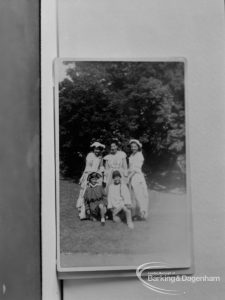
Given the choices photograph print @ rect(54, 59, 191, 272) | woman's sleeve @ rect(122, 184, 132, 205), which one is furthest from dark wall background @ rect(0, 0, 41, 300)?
woman's sleeve @ rect(122, 184, 132, 205)

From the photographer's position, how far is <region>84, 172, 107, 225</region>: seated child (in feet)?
2.67

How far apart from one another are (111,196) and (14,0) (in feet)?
1.33

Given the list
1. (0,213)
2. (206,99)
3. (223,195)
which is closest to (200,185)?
(223,195)

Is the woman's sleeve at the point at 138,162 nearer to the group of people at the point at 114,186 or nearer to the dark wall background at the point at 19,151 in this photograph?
the group of people at the point at 114,186

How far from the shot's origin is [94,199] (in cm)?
82

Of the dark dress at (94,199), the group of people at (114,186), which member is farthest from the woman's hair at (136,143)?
the dark dress at (94,199)

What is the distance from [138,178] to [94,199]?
98 mm

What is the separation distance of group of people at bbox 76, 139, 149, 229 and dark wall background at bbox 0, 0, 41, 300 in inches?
4.0

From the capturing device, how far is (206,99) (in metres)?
0.85

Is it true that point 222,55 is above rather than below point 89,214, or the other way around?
above

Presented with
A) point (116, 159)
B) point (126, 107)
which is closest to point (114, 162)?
point (116, 159)

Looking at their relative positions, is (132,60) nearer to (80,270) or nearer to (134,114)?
(134,114)

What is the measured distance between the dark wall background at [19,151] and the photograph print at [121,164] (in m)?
0.06

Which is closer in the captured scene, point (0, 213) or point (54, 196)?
point (0, 213)
